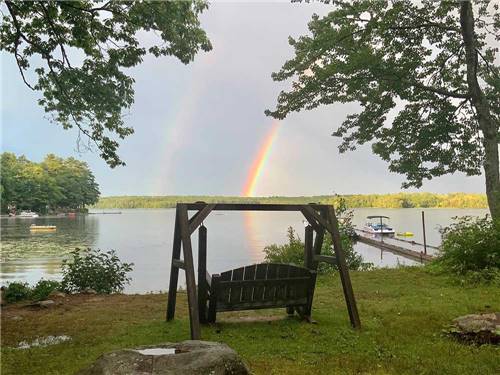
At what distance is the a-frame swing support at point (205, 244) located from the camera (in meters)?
6.25

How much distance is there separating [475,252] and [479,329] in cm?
661

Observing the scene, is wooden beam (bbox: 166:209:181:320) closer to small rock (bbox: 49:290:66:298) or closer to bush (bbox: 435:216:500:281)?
small rock (bbox: 49:290:66:298)

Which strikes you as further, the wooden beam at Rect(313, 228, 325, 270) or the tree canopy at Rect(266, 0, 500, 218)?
the tree canopy at Rect(266, 0, 500, 218)

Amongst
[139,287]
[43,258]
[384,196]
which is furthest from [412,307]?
[384,196]

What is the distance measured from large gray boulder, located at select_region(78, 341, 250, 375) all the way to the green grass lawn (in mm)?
1425

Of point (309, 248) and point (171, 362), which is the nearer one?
point (171, 362)

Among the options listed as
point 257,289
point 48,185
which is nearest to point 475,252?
point 257,289

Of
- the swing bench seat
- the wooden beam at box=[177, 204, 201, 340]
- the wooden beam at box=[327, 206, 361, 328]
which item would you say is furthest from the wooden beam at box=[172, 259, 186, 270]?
the wooden beam at box=[327, 206, 361, 328]

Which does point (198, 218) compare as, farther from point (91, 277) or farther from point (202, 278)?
point (91, 277)

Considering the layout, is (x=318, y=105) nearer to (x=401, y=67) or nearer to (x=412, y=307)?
(x=401, y=67)

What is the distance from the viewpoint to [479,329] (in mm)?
5723

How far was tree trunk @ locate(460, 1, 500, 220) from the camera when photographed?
→ 1496 centimetres

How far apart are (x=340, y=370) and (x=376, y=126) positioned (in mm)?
14210

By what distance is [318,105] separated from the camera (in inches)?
682
